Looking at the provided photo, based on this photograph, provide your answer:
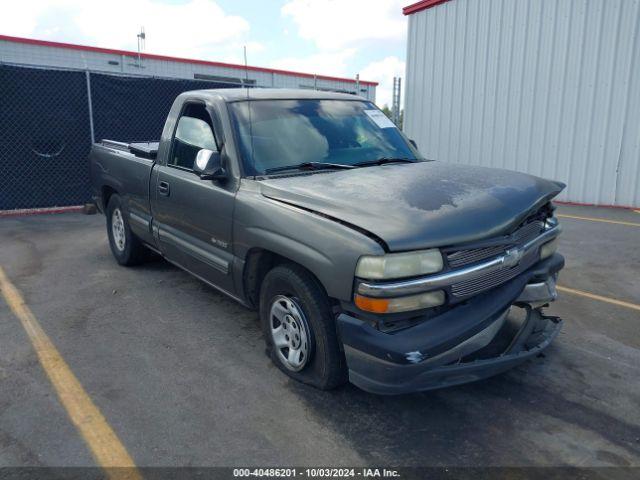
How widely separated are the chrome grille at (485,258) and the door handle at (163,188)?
275 centimetres

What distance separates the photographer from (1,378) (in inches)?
139

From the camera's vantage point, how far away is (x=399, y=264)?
271 cm

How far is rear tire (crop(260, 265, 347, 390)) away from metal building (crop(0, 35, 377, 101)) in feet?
35.9

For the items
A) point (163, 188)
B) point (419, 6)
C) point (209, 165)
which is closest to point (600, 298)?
point (209, 165)

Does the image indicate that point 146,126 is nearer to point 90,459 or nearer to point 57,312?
point 57,312

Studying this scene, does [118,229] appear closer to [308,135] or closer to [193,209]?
[193,209]

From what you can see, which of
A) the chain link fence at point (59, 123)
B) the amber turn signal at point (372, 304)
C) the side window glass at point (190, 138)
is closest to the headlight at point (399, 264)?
the amber turn signal at point (372, 304)

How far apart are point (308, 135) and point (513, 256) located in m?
1.81

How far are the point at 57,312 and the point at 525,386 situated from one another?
3936mm

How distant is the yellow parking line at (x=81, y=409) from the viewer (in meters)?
2.72

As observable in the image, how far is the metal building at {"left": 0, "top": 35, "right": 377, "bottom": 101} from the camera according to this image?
16.3 meters

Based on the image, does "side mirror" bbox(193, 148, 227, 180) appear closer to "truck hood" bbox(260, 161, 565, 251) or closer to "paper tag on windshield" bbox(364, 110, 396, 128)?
"truck hood" bbox(260, 161, 565, 251)

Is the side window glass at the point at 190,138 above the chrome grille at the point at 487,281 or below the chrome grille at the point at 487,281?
above

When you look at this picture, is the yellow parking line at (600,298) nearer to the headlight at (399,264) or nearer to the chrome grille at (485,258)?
the chrome grille at (485,258)
